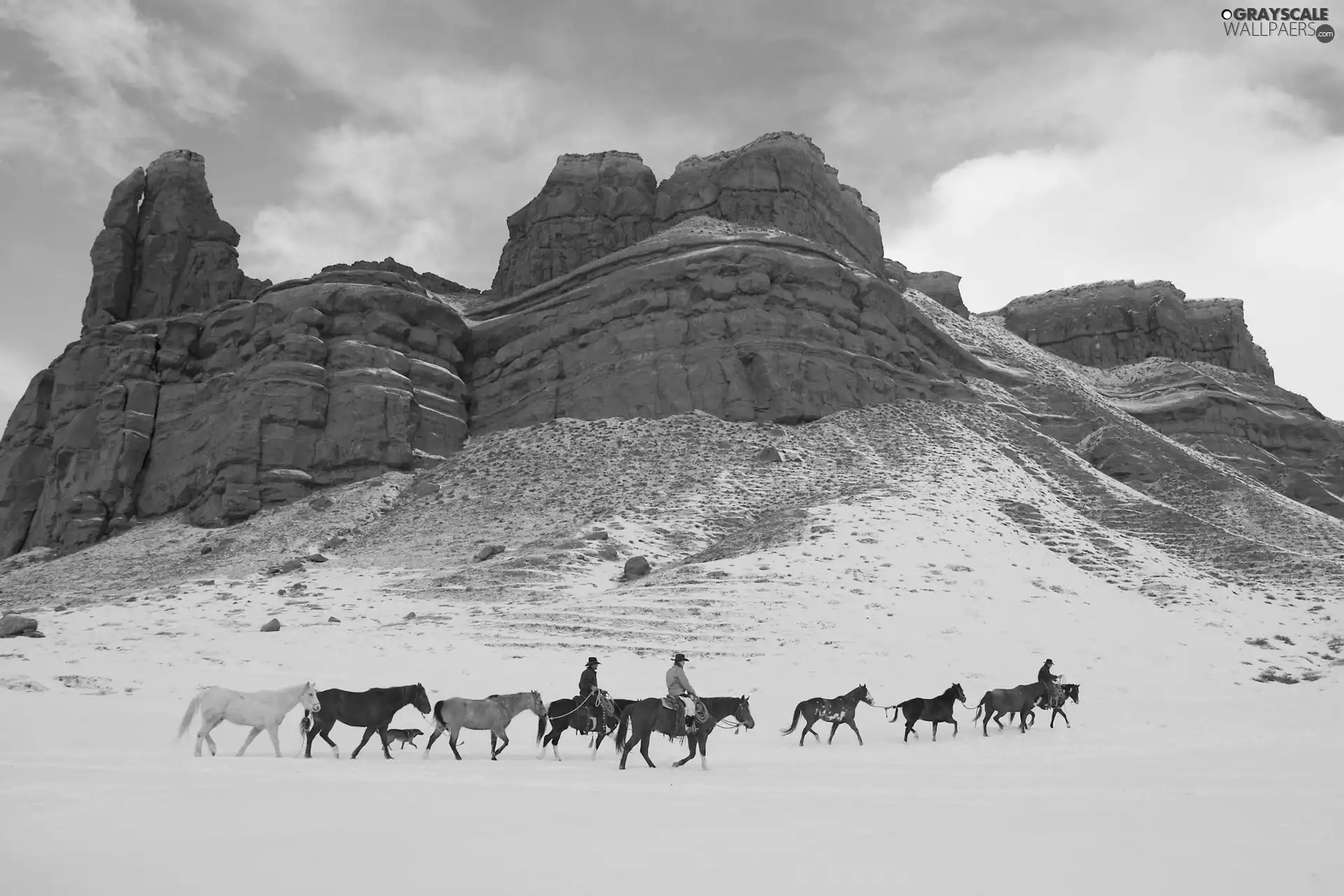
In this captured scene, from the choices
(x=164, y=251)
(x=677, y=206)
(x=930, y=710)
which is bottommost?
(x=930, y=710)

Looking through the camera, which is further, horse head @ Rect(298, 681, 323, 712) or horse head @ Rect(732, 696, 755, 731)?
horse head @ Rect(732, 696, 755, 731)

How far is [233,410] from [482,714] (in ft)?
155

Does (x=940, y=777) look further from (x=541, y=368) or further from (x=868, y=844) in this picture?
(x=541, y=368)

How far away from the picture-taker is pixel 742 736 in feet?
63.9

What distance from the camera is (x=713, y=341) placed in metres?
56.5

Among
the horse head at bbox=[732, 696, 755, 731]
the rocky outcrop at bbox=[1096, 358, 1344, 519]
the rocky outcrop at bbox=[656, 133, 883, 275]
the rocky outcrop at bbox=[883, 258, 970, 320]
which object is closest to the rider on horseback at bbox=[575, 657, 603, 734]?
the horse head at bbox=[732, 696, 755, 731]

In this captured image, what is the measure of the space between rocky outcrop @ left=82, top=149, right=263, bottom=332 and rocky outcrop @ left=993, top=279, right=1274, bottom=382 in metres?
72.2

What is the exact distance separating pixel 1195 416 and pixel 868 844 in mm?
71154

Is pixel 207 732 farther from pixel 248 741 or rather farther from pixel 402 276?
pixel 402 276

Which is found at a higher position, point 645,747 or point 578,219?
point 578,219

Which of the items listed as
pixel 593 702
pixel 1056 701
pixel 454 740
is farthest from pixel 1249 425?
pixel 454 740

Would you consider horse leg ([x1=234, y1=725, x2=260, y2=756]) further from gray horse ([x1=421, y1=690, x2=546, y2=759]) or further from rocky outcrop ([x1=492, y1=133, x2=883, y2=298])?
rocky outcrop ([x1=492, y1=133, x2=883, y2=298])

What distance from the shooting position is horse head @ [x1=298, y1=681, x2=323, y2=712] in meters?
15.2

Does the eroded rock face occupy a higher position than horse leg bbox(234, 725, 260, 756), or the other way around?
the eroded rock face
